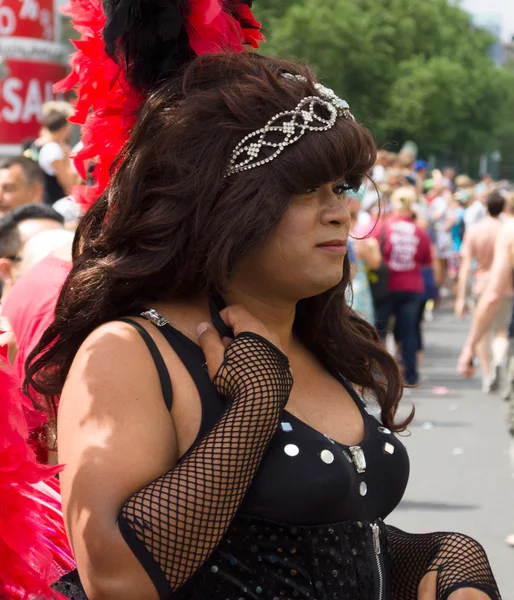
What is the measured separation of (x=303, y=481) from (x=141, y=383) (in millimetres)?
336

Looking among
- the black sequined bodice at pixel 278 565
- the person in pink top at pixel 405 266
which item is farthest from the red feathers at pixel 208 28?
the person in pink top at pixel 405 266

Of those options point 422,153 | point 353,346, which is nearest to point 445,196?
point 353,346

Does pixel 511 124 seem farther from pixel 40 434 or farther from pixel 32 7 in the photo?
pixel 40 434

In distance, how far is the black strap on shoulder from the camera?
2057 mm

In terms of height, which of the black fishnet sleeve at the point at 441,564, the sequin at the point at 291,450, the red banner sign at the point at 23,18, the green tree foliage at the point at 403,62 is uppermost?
the sequin at the point at 291,450

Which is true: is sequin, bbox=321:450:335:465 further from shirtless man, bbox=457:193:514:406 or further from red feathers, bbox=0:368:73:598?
shirtless man, bbox=457:193:514:406

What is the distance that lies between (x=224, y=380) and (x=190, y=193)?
38 centimetres

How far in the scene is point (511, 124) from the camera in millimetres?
85625

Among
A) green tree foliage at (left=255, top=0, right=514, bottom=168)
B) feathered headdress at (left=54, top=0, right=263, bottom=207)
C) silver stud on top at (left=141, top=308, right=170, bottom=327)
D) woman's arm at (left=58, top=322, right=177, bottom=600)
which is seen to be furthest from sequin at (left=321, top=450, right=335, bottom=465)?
green tree foliage at (left=255, top=0, right=514, bottom=168)

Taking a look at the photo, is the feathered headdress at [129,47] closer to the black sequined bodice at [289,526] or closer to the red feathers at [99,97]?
the red feathers at [99,97]

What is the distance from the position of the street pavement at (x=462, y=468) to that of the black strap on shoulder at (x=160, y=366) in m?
3.75

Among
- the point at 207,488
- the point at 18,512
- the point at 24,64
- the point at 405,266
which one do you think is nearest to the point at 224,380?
the point at 207,488

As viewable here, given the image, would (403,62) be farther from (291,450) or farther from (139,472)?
(139,472)

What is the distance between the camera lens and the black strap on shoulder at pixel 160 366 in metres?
2.06
